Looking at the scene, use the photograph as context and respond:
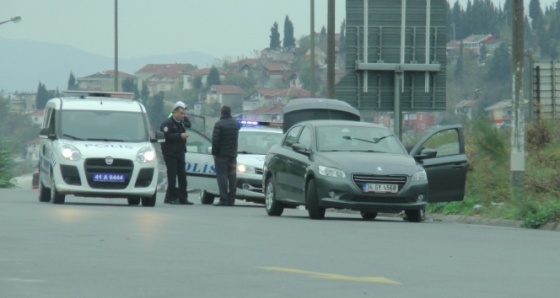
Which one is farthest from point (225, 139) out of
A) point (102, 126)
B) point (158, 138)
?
point (102, 126)

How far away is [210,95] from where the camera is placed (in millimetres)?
192125

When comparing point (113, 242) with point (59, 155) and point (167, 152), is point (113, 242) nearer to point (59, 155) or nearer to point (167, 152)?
point (59, 155)

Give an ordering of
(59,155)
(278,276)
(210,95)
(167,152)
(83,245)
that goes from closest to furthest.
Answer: (278,276), (83,245), (59,155), (167,152), (210,95)

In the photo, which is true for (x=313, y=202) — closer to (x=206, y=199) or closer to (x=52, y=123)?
(x=52, y=123)

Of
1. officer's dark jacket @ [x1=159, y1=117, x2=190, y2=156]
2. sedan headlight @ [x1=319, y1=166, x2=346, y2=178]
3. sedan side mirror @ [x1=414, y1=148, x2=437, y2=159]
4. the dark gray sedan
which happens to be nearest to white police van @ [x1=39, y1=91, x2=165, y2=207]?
officer's dark jacket @ [x1=159, y1=117, x2=190, y2=156]

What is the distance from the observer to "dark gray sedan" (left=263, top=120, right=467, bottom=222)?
23.7 m

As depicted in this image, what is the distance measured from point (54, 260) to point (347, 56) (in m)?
19.3

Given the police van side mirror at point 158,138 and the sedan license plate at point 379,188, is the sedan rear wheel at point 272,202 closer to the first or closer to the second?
the sedan license plate at point 379,188

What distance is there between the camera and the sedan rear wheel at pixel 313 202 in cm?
2400

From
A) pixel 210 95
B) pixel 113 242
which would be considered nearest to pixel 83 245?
pixel 113 242

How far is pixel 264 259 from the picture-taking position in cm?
1502

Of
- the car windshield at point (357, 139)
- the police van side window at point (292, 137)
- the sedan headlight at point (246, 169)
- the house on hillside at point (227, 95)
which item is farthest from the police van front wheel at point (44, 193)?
the house on hillside at point (227, 95)

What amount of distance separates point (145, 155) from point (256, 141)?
5.55m

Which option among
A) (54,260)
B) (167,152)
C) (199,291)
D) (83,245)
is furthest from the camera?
(167,152)
